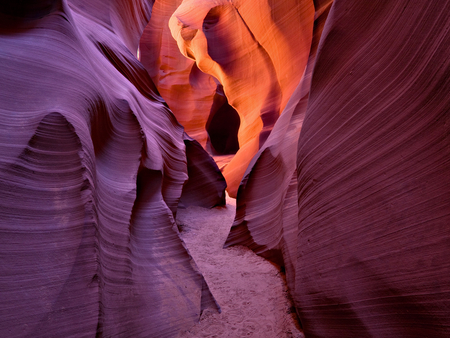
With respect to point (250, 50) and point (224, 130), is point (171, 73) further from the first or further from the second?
point (250, 50)

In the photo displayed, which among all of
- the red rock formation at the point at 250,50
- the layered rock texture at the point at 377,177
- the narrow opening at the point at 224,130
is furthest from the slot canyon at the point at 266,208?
the narrow opening at the point at 224,130

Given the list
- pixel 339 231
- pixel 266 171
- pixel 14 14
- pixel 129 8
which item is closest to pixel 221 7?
pixel 129 8

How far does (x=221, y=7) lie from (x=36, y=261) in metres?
9.40

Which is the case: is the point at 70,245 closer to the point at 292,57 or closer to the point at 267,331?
the point at 267,331

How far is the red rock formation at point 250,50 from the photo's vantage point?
23.7 feet

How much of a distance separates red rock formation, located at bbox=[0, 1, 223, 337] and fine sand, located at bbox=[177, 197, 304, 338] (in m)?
0.24

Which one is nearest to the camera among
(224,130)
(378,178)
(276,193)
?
(378,178)

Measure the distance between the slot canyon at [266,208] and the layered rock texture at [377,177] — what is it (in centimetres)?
1

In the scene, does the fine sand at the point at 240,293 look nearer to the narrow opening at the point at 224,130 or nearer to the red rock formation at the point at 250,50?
the red rock formation at the point at 250,50

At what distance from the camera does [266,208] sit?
178 inches

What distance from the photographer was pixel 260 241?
4359 mm

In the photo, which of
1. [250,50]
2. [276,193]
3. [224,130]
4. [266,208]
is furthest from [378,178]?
[224,130]

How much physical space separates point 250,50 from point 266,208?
6.16 metres

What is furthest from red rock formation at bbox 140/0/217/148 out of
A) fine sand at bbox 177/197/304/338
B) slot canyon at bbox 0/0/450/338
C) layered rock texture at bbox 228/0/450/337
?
layered rock texture at bbox 228/0/450/337
